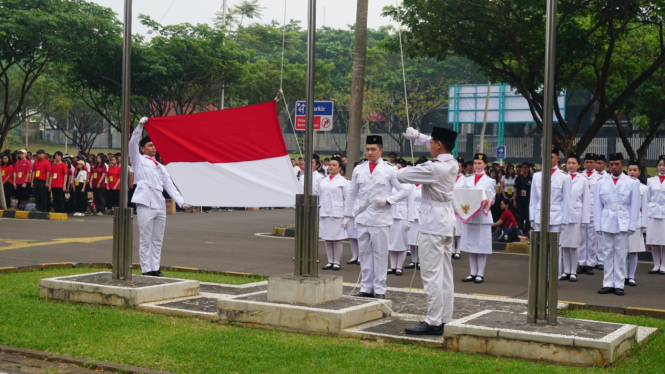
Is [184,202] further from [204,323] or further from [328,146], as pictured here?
[328,146]

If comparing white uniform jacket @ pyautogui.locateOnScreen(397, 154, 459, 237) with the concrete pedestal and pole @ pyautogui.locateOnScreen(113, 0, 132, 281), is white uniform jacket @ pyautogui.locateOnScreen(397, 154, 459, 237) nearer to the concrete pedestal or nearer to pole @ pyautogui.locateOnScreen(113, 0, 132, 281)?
the concrete pedestal

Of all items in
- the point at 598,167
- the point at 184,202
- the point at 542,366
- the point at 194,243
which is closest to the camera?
the point at 542,366

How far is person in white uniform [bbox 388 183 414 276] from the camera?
12.8m

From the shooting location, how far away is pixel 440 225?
768cm

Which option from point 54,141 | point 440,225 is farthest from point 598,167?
point 54,141

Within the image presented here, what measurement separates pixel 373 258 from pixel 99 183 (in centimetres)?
1582

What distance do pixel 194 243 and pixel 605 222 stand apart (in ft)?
28.6

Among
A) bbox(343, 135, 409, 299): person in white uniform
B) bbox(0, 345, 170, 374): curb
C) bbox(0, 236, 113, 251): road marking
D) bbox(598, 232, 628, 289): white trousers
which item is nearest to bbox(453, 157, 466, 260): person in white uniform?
bbox(598, 232, 628, 289): white trousers

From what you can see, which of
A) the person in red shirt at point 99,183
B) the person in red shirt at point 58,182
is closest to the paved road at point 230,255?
the person in red shirt at point 58,182

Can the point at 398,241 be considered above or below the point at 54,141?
below

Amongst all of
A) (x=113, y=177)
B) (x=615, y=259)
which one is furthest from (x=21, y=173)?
(x=615, y=259)

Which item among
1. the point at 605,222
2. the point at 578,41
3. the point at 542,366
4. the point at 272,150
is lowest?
the point at 542,366

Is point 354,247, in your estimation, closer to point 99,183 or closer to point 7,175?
point 99,183

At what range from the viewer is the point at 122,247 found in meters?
9.38
